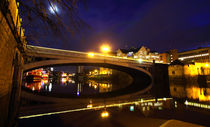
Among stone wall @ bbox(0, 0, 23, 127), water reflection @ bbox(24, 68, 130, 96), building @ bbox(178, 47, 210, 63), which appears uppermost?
building @ bbox(178, 47, 210, 63)

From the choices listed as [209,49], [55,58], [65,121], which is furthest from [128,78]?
[65,121]

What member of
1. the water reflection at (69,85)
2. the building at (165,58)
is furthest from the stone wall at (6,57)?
the building at (165,58)

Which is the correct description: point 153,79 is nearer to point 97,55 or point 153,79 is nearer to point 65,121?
point 97,55

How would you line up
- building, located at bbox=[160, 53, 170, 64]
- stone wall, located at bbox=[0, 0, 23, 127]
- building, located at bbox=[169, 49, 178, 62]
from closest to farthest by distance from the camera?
stone wall, located at bbox=[0, 0, 23, 127]
building, located at bbox=[160, 53, 170, 64]
building, located at bbox=[169, 49, 178, 62]

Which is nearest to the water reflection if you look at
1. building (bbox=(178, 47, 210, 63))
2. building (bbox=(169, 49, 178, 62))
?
building (bbox=(178, 47, 210, 63))

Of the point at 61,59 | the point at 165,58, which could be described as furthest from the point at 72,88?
the point at 165,58

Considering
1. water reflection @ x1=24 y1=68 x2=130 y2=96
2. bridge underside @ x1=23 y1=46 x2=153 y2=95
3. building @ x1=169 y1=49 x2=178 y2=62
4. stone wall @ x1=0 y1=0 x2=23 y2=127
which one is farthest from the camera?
building @ x1=169 y1=49 x2=178 y2=62

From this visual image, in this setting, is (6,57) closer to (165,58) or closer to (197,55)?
(197,55)

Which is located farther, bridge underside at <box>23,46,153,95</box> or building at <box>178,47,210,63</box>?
building at <box>178,47,210,63</box>

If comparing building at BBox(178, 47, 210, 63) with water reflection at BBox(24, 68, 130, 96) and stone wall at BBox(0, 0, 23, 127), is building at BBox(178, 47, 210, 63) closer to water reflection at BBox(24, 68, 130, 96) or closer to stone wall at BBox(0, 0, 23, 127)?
water reflection at BBox(24, 68, 130, 96)

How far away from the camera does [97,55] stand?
82.2 ft

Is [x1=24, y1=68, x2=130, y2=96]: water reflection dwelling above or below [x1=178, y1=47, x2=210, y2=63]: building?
below

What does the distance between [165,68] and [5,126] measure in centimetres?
4424

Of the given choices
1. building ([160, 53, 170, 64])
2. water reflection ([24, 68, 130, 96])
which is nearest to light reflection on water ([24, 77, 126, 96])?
water reflection ([24, 68, 130, 96])
